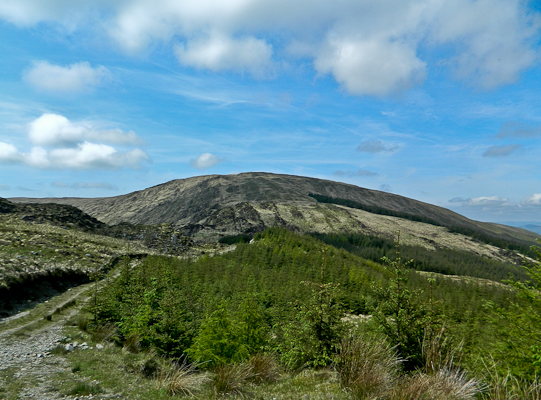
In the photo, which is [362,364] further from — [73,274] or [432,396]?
[73,274]

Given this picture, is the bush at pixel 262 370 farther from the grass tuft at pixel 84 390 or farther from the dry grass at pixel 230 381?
the grass tuft at pixel 84 390

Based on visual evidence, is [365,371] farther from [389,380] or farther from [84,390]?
[84,390]

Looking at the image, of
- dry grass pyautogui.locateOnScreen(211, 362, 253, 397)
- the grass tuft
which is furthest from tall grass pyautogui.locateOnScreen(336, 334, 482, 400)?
the grass tuft

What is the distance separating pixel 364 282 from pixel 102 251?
68102mm

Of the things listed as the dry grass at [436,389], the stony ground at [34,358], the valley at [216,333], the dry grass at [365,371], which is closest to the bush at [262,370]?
the valley at [216,333]

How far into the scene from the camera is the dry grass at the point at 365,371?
6.95 metres

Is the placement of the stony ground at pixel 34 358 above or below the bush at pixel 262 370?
below

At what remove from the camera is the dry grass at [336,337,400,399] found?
695cm

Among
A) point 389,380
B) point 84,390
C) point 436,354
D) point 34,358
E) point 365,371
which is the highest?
point 436,354

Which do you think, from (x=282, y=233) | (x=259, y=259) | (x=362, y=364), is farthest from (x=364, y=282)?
(x=362, y=364)

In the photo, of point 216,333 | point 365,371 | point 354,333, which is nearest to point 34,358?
point 216,333

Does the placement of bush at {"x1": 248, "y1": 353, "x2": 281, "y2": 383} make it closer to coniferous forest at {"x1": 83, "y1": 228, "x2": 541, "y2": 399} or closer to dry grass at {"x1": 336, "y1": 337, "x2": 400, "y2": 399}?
coniferous forest at {"x1": 83, "y1": 228, "x2": 541, "y2": 399}

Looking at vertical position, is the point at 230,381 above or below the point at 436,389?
below

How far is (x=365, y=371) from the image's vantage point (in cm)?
727
